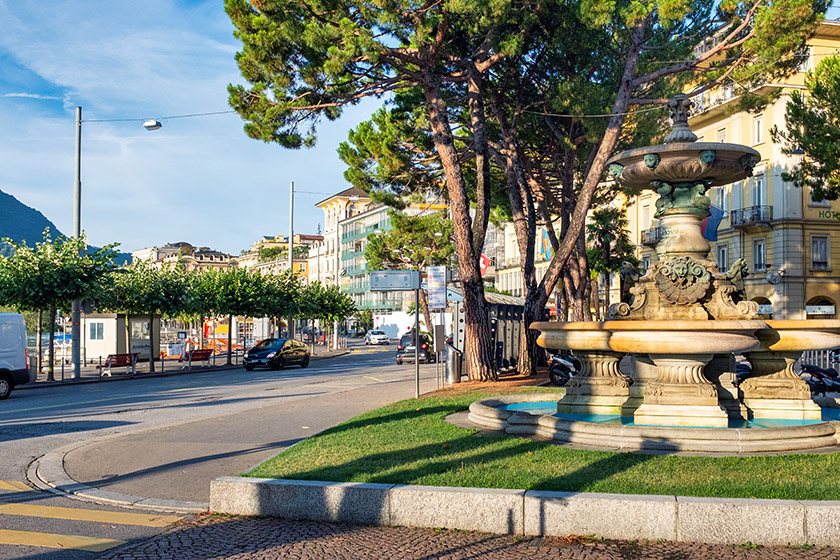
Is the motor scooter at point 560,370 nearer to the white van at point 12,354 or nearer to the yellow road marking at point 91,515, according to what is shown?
the white van at point 12,354

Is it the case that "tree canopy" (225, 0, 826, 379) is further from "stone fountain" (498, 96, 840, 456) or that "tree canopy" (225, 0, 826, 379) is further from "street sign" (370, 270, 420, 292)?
"stone fountain" (498, 96, 840, 456)

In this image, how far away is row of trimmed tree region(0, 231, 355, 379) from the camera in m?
26.2

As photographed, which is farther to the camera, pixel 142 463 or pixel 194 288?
pixel 194 288

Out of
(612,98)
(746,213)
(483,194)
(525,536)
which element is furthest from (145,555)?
(746,213)

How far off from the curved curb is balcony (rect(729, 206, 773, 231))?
40.3 metres

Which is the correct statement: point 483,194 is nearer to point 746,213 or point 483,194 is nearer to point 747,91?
point 747,91

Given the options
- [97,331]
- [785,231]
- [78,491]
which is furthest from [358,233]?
[78,491]

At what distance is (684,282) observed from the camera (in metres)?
9.94

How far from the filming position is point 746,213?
4425 centimetres

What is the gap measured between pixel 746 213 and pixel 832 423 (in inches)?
1518

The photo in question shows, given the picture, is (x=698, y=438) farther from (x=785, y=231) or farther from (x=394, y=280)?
(x=785, y=231)

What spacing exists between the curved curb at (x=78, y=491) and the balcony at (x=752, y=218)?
132ft

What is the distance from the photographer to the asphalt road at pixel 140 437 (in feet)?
21.5

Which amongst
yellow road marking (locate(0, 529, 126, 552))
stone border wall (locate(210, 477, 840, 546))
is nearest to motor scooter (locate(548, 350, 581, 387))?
stone border wall (locate(210, 477, 840, 546))
